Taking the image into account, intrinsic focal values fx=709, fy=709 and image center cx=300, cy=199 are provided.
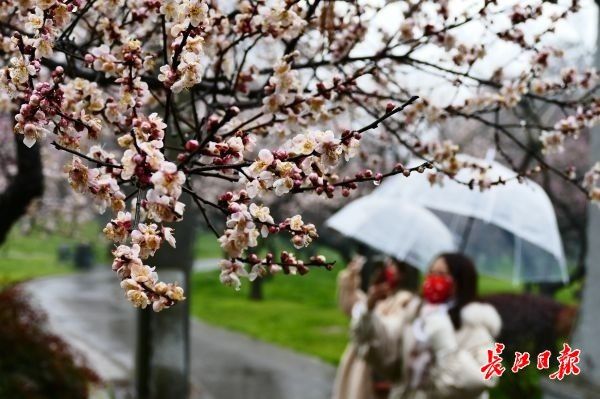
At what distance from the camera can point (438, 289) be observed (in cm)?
447

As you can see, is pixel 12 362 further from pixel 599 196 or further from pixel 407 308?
pixel 599 196

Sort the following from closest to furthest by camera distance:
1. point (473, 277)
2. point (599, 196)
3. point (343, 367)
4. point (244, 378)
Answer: point (599, 196), point (473, 277), point (343, 367), point (244, 378)

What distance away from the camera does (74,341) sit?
1184cm

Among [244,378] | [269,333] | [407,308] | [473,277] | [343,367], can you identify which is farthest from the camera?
[269,333]

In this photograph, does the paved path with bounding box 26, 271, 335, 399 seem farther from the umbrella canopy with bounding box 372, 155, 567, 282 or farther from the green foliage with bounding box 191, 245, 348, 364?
the umbrella canopy with bounding box 372, 155, 567, 282

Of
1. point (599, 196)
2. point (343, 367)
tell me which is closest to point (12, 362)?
point (343, 367)

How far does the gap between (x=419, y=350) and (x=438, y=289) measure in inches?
17.6

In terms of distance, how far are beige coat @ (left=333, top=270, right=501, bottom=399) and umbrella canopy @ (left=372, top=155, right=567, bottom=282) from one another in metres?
0.77

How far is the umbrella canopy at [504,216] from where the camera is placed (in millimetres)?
4852

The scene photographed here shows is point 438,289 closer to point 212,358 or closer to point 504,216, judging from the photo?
point 504,216

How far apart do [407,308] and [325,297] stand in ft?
51.0

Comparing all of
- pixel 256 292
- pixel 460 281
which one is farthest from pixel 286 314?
pixel 460 281

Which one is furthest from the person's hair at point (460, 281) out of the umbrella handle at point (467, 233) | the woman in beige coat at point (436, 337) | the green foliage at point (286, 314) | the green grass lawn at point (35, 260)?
the green grass lawn at point (35, 260)

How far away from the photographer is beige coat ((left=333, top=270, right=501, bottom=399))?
4082 millimetres
